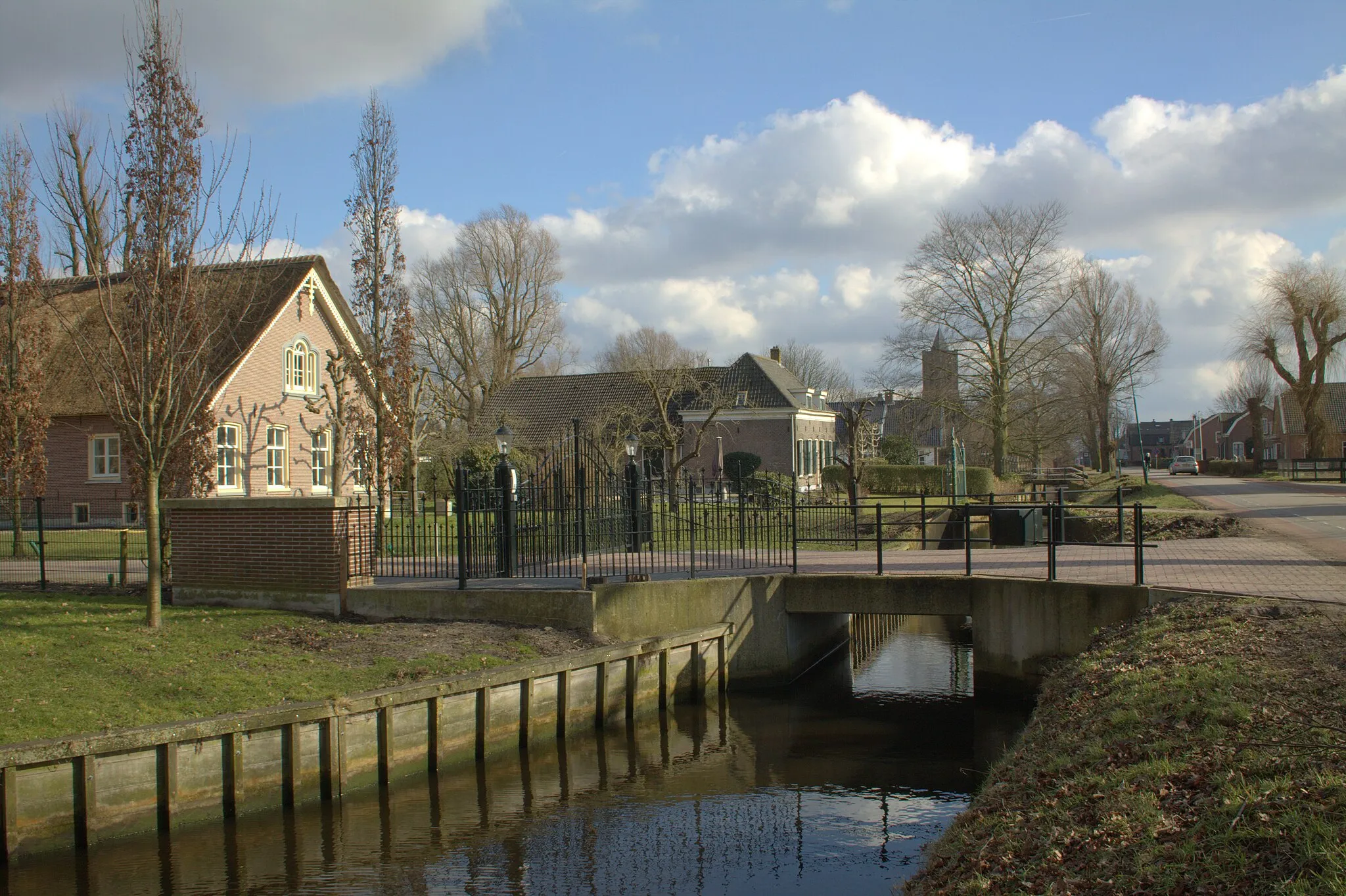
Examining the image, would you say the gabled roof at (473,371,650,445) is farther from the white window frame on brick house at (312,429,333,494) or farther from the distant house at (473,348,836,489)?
the white window frame on brick house at (312,429,333,494)

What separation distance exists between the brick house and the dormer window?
0.03 meters

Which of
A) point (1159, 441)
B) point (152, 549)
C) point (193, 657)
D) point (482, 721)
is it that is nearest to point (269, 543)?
point (152, 549)

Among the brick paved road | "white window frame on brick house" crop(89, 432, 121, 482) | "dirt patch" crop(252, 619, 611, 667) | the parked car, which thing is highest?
"white window frame on brick house" crop(89, 432, 121, 482)

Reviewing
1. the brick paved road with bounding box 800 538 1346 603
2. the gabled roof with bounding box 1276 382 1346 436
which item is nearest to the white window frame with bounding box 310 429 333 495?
the brick paved road with bounding box 800 538 1346 603

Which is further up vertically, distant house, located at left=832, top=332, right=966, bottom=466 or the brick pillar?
distant house, located at left=832, top=332, right=966, bottom=466

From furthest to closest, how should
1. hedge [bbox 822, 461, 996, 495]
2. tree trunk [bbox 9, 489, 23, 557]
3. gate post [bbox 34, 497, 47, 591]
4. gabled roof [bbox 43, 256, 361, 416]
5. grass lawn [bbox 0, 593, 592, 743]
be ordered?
hedge [bbox 822, 461, 996, 495], gabled roof [bbox 43, 256, 361, 416], tree trunk [bbox 9, 489, 23, 557], gate post [bbox 34, 497, 47, 591], grass lawn [bbox 0, 593, 592, 743]

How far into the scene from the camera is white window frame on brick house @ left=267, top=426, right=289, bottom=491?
29.8 m

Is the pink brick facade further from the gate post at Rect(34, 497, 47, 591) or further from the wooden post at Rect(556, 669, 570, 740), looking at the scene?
the wooden post at Rect(556, 669, 570, 740)

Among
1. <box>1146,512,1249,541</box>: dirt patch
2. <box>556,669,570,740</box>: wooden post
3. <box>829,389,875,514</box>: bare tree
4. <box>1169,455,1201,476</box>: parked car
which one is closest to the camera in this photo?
<box>556,669,570,740</box>: wooden post

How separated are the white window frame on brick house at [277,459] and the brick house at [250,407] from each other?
1.1 inches

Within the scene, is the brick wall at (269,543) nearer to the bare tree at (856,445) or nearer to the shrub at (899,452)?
the bare tree at (856,445)

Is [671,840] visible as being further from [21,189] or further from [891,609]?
[21,189]

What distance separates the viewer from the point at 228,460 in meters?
28.3

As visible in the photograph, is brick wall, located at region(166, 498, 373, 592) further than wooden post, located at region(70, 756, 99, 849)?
Yes
